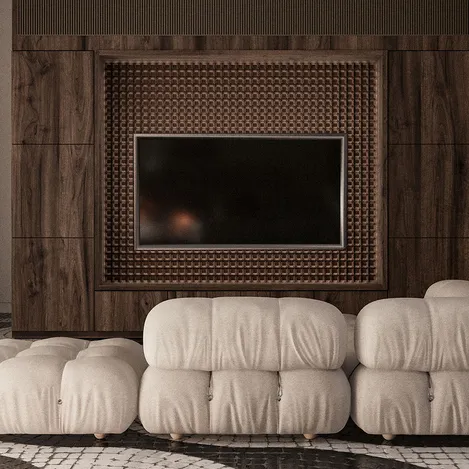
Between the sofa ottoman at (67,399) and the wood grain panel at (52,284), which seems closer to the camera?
the sofa ottoman at (67,399)

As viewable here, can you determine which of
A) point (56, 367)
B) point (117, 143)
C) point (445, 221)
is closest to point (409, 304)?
point (56, 367)

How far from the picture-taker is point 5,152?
6.82 m

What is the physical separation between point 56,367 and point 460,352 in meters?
1.38

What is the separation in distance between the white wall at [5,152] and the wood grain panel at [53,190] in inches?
60.4

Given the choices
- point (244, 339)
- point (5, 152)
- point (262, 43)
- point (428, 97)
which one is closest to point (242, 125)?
point (262, 43)

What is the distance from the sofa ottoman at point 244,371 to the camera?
2.44 m

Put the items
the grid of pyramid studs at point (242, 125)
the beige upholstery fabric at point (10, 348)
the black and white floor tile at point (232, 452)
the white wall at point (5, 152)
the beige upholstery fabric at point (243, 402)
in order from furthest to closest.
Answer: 1. the white wall at point (5, 152)
2. the grid of pyramid studs at point (242, 125)
3. the beige upholstery fabric at point (10, 348)
4. the beige upholstery fabric at point (243, 402)
5. the black and white floor tile at point (232, 452)

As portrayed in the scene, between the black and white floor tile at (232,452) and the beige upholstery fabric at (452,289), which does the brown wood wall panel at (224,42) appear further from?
the black and white floor tile at (232,452)

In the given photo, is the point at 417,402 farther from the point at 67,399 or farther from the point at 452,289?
the point at 67,399

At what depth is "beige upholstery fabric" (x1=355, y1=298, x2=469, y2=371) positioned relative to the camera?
2.43 metres

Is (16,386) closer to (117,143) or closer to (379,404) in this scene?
(379,404)

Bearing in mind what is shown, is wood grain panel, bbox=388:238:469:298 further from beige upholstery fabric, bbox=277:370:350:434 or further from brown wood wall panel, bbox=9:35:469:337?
beige upholstery fabric, bbox=277:370:350:434

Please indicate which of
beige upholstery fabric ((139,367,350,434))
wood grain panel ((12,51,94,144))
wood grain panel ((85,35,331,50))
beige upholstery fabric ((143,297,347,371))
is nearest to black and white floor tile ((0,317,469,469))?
beige upholstery fabric ((139,367,350,434))

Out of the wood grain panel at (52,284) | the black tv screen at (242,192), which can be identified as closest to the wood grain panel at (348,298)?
the black tv screen at (242,192)
